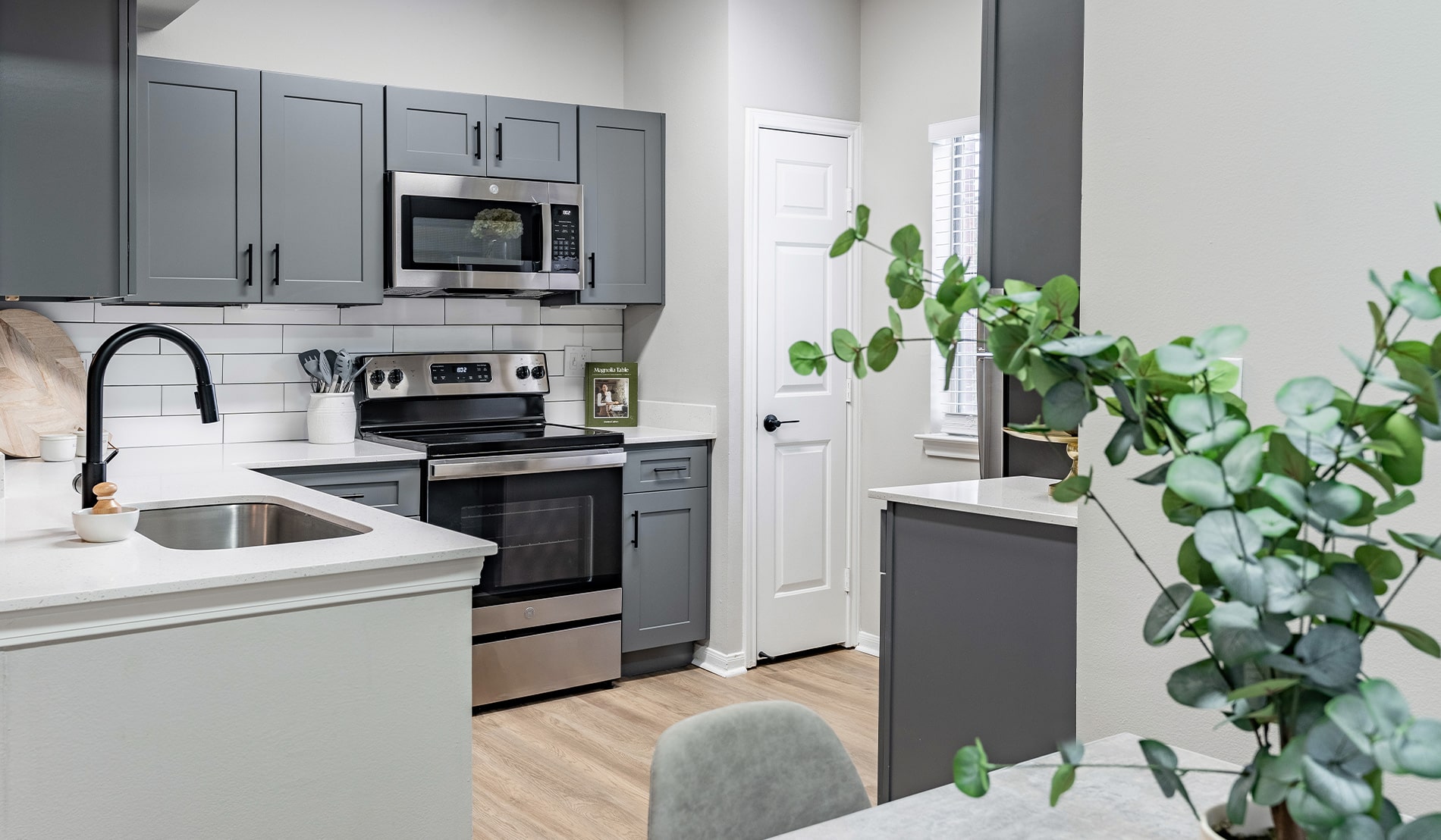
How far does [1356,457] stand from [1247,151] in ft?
3.16

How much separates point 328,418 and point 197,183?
878 mm

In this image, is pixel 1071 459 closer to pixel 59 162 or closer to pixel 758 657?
pixel 758 657

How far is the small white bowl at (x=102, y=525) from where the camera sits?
193cm

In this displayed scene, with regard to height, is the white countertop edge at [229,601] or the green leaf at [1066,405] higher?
the green leaf at [1066,405]

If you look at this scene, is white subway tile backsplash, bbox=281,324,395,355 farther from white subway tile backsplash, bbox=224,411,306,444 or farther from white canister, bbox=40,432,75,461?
white canister, bbox=40,432,75,461

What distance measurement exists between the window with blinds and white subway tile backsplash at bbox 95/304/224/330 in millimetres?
2604

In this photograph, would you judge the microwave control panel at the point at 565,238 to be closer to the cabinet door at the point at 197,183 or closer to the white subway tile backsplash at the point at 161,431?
the cabinet door at the point at 197,183

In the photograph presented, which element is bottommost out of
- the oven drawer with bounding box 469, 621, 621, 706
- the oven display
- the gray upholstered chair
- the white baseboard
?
the white baseboard

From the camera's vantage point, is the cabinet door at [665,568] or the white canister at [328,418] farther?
the cabinet door at [665,568]

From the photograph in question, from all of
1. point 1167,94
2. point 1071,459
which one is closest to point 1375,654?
point 1167,94

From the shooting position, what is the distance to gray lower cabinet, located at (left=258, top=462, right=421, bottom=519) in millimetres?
3434

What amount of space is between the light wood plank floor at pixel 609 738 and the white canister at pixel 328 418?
112 cm

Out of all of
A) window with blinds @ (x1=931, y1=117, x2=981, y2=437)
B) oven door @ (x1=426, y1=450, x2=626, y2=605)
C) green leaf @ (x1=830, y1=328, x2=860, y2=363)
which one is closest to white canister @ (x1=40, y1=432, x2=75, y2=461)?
oven door @ (x1=426, y1=450, x2=626, y2=605)

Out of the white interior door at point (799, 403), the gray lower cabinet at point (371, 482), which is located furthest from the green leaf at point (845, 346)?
the white interior door at point (799, 403)
